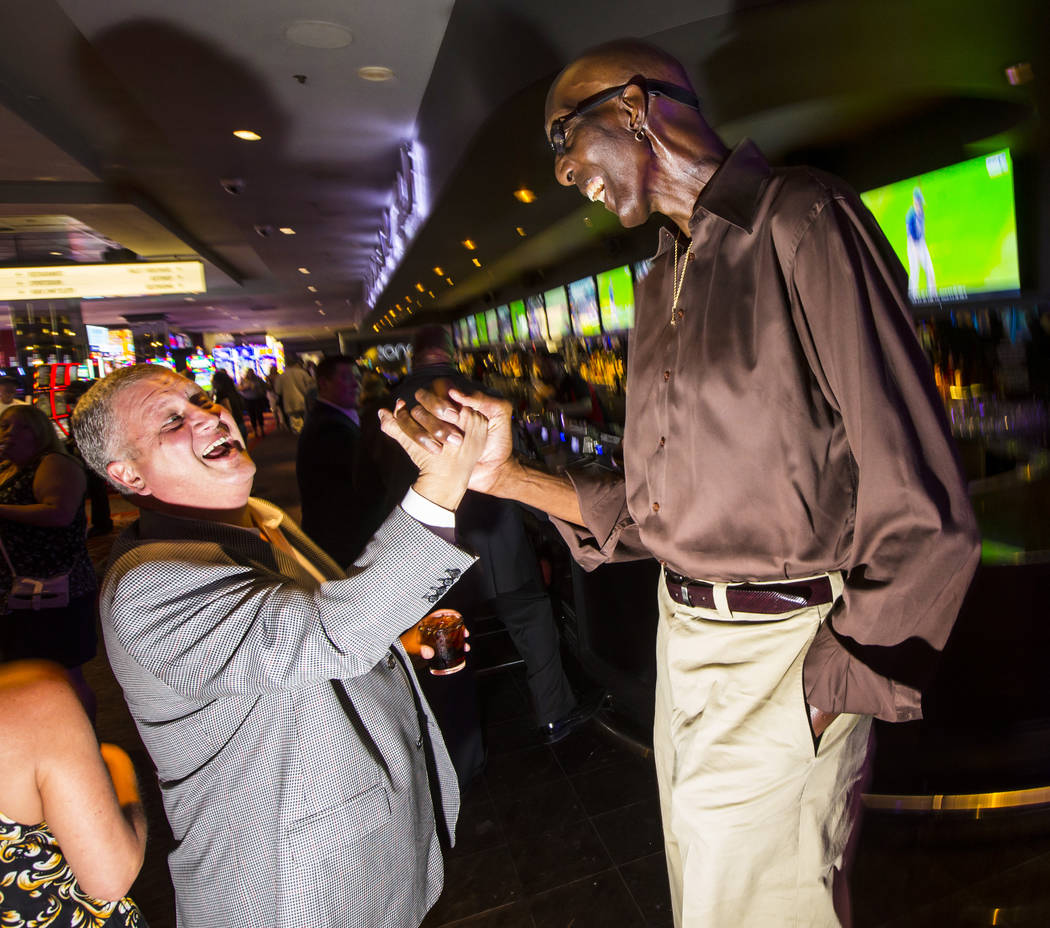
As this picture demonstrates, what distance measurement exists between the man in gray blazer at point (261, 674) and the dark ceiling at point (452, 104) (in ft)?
6.42

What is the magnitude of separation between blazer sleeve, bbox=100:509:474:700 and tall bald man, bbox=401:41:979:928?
240 mm

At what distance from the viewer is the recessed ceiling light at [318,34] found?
11.8 feet

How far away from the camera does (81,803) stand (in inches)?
45.9

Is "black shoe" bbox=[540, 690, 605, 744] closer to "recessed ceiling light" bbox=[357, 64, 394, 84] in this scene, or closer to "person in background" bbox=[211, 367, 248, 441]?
"recessed ceiling light" bbox=[357, 64, 394, 84]

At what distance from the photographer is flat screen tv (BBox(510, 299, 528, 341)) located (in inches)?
313

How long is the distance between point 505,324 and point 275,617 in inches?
311

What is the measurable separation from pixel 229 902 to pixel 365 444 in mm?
2941

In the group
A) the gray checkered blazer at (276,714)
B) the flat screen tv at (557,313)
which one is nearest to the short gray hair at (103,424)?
the gray checkered blazer at (276,714)

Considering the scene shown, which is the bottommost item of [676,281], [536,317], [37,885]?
[37,885]

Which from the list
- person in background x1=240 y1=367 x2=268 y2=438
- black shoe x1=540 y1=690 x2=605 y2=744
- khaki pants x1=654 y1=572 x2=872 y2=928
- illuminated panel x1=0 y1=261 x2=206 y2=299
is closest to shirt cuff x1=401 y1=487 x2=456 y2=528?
khaki pants x1=654 y1=572 x2=872 y2=928

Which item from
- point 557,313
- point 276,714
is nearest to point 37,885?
point 276,714

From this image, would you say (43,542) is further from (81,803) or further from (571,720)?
(571,720)

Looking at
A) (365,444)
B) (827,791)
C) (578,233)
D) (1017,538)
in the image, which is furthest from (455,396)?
(578,233)

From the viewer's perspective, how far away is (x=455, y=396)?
4.45ft
